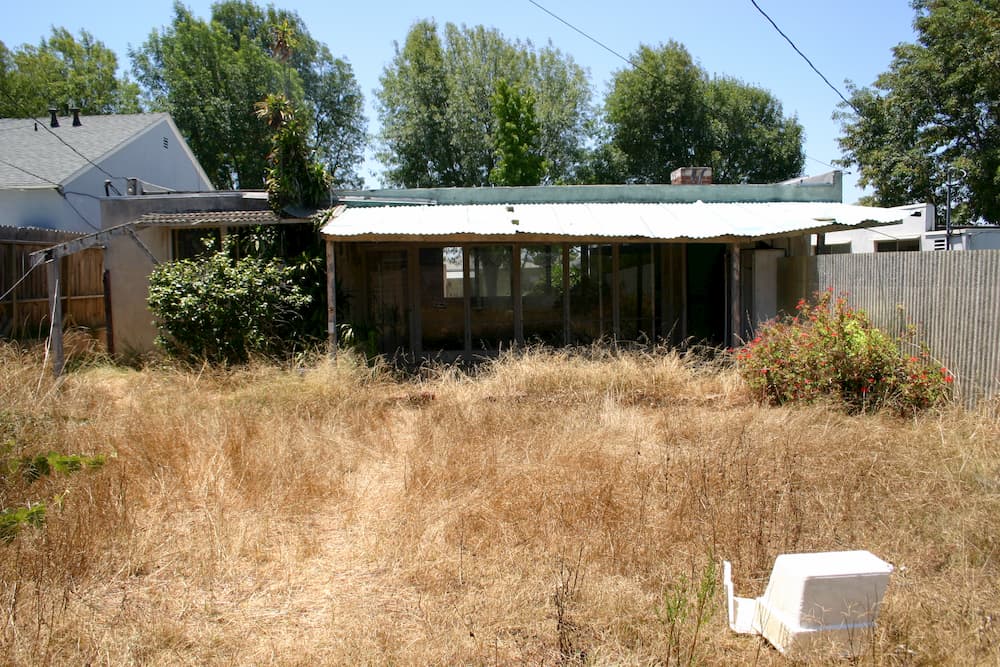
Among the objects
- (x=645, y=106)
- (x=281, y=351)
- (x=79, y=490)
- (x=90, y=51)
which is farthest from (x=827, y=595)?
(x=90, y=51)

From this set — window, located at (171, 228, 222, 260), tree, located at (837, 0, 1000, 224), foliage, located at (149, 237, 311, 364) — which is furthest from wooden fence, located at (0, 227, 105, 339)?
tree, located at (837, 0, 1000, 224)

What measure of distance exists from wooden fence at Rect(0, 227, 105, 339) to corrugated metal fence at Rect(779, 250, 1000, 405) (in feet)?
38.5

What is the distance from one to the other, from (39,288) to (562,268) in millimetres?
9190

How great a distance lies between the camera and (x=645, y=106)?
31547 mm

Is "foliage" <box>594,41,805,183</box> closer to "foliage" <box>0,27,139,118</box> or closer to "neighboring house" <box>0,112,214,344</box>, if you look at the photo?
"neighboring house" <box>0,112,214,344</box>

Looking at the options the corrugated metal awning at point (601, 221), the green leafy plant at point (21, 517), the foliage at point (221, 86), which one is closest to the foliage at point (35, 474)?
the green leafy plant at point (21, 517)

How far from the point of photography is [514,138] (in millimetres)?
27562

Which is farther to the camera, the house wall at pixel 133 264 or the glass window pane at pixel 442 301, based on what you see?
the house wall at pixel 133 264

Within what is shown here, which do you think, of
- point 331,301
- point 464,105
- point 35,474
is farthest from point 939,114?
point 35,474

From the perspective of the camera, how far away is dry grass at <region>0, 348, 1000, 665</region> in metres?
3.24

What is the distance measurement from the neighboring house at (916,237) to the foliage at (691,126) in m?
13.3

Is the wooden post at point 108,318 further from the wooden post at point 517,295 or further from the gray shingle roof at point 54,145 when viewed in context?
the wooden post at point 517,295

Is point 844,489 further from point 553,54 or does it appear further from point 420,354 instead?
point 553,54

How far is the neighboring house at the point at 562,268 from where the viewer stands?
10477mm
